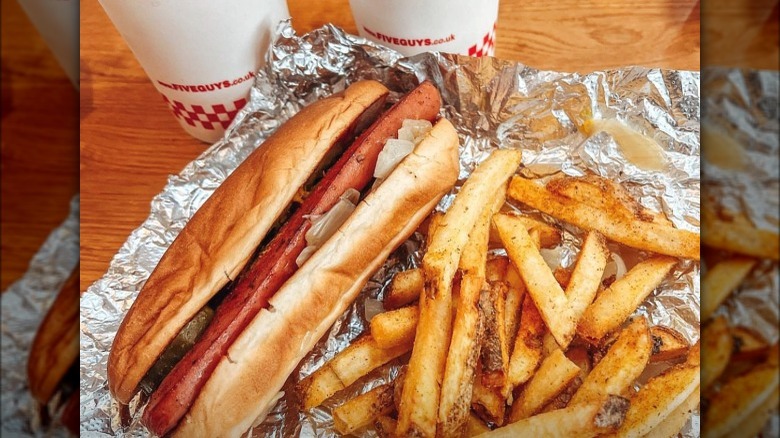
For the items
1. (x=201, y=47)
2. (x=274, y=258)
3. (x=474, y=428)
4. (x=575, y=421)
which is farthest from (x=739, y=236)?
(x=201, y=47)

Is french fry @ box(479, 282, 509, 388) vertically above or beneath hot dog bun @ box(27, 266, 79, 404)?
above

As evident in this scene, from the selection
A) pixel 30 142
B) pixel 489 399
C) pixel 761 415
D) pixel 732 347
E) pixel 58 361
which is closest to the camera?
pixel 761 415

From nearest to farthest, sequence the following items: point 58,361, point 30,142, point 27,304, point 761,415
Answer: point 761,415
point 30,142
point 58,361
point 27,304

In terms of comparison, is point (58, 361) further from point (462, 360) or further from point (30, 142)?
point (462, 360)

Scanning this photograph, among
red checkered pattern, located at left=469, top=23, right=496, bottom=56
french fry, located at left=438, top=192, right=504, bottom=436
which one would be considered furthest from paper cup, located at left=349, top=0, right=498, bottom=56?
french fry, located at left=438, top=192, right=504, bottom=436

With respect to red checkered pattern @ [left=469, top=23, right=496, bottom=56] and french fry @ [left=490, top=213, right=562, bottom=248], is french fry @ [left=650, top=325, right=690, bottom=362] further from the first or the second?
red checkered pattern @ [left=469, top=23, right=496, bottom=56]

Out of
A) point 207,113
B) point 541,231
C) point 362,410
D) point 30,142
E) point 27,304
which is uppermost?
point 30,142

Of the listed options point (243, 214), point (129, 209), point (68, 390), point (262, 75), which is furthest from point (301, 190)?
point (68, 390)
